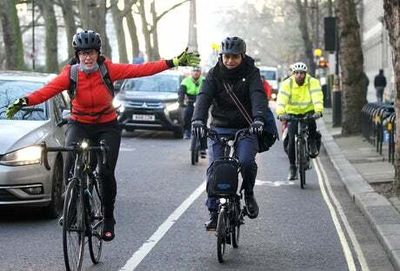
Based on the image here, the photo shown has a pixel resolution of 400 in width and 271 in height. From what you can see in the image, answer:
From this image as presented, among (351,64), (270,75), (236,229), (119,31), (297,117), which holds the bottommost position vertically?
(236,229)

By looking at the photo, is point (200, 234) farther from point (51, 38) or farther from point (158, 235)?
point (51, 38)

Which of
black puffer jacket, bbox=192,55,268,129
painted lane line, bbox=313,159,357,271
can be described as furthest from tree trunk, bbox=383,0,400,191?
black puffer jacket, bbox=192,55,268,129

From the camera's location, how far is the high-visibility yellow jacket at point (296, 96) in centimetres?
1411

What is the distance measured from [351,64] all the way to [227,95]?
1625cm

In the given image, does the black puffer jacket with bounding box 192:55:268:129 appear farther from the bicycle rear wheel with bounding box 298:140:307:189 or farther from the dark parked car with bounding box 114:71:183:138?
the dark parked car with bounding box 114:71:183:138

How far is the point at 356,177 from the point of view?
47.7 ft

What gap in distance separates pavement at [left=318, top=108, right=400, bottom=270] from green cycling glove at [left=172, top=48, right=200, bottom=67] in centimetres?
232

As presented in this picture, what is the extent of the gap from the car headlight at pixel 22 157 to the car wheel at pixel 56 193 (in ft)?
1.44

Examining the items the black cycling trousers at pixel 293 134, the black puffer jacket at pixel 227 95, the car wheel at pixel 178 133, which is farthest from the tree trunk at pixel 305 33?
the black puffer jacket at pixel 227 95

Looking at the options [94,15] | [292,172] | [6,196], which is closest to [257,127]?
[6,196]

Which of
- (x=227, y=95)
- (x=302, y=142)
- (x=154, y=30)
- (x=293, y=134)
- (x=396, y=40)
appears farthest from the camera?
(x=154, y=30)

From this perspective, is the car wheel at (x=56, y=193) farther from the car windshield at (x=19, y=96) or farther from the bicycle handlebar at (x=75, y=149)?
the bicycle handlebar at (x=75, y=149)

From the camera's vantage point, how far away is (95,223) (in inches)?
315

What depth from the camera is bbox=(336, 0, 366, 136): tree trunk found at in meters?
24.2
